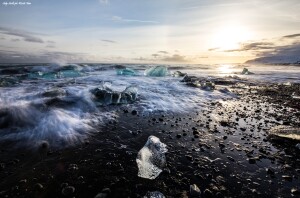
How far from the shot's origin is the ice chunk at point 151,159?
422 centimetres

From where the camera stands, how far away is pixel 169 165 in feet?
14.9

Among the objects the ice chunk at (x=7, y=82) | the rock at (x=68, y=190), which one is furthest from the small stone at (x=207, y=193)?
the ice chunk at (x=7, y=82)

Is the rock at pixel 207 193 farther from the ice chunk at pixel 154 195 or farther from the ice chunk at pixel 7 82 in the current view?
the ice chunk at pixel 7 82

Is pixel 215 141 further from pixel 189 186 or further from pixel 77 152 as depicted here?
pixel 77 152

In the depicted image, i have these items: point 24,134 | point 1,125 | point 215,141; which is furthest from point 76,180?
point 1,125

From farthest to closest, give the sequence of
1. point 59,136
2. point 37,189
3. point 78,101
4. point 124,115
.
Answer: point 78,101
point 124,115
point 59,136
point 37,189

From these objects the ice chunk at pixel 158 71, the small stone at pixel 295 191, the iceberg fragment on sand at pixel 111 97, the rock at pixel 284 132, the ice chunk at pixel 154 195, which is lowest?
the small stone at pixel 295 191

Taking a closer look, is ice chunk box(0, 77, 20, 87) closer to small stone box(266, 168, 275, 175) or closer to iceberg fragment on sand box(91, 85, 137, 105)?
iceberg fragment on sand box(91, 85, 137, 105)

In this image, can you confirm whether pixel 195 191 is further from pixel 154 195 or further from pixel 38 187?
pixel 38 187

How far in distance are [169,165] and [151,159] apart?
425mm

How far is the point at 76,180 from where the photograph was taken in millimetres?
3932

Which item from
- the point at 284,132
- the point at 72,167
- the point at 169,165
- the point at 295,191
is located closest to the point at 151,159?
the point at 169,165

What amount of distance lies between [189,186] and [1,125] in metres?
6.24

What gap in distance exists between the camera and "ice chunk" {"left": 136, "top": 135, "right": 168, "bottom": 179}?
13.8 feet
